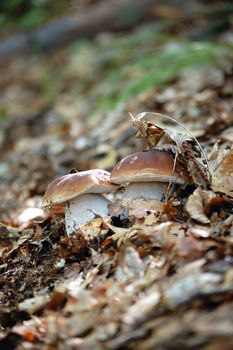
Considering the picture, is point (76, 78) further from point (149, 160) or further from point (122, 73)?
point (149, 160)

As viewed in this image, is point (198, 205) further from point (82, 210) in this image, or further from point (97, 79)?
point (97, 79)

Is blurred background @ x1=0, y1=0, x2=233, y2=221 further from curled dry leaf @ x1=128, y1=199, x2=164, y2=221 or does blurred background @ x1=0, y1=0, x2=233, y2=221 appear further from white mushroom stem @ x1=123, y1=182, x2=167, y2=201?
curled dry leaf @ x1=128, y1=199, x2=164, y2=221

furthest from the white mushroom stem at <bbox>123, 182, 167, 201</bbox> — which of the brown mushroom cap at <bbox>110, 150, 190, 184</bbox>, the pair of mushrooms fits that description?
the brown mushroom cap at <bbox>110, 150, 190, 184</bbox>

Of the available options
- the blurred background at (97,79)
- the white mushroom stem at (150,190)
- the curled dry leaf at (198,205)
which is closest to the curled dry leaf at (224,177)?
the curled dry leaf at (198,205)

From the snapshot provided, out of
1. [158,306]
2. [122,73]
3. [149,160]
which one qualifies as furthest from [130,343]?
[122,73]

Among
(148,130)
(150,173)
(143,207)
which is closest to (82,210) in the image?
(143,207)
